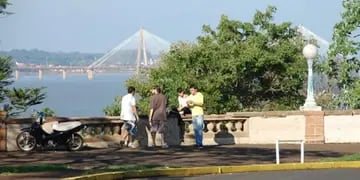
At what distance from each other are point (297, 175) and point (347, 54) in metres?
16.7

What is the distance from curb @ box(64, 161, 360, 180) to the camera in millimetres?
14173

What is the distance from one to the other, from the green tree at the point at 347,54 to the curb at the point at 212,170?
13614 millimetres

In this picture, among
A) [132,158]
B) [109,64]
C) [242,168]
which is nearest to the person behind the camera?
[242,168]

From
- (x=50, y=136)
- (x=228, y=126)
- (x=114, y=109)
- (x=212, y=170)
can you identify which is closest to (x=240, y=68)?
(x=114, y=109)

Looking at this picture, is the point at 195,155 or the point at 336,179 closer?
the point at 336,179

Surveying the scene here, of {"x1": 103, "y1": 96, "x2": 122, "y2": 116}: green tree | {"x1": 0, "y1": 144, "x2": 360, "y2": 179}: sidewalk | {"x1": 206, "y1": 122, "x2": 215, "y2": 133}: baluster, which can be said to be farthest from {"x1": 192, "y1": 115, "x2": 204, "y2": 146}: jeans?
{"x1": 103, "y1": 96, "x2": 122, "y2": 116}: green tree

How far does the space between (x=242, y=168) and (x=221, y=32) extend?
29.7 metres

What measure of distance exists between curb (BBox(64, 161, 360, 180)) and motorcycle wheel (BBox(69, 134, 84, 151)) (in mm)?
5815

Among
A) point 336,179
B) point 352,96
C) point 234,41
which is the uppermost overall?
point 234,41

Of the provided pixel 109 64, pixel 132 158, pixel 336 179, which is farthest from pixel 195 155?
pixel 109 64

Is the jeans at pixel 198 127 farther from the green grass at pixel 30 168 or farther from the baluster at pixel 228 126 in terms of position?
the green grass at pixel 30 168

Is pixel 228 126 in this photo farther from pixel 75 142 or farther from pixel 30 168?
pixel 30 168

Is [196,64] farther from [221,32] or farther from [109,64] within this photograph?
[109,64]

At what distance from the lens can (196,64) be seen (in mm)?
43656
